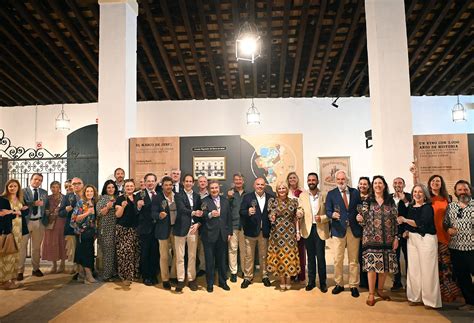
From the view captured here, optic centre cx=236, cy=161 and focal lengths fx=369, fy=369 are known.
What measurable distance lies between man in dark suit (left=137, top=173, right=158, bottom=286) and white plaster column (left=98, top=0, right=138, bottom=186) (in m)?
1.03

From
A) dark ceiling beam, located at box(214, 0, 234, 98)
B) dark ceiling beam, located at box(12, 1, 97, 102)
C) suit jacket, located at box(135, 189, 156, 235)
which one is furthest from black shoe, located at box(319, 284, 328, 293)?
dark ceiling beam, located at box(12, 1, 97, 102)

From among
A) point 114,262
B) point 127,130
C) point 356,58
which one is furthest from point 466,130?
point 114,262

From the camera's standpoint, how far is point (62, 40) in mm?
6910

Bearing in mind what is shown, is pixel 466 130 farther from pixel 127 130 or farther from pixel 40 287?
pixel 40 287

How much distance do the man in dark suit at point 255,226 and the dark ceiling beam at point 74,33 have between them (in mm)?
4360

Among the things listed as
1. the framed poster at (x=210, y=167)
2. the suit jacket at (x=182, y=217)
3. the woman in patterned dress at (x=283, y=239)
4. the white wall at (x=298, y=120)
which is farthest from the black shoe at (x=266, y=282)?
the white wall at (x=298, y=120)

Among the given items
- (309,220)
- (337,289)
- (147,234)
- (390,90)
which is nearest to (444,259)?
(337,289)

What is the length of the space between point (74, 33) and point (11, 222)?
364cm

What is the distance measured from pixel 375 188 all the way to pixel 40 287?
4461mm

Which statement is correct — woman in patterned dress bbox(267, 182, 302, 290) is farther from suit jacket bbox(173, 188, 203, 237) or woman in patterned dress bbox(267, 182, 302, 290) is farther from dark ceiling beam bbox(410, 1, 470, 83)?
dark ceiling beam bbox(410, 1, 470, 83)

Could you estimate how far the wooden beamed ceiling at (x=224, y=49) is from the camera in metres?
6.32

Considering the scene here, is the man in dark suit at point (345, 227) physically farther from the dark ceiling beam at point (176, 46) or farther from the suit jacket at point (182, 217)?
the dark ceiling beam at point (176, 46)

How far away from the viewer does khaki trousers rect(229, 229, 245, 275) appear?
16.4ft

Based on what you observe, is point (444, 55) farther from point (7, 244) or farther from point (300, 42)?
point (7, 244)
